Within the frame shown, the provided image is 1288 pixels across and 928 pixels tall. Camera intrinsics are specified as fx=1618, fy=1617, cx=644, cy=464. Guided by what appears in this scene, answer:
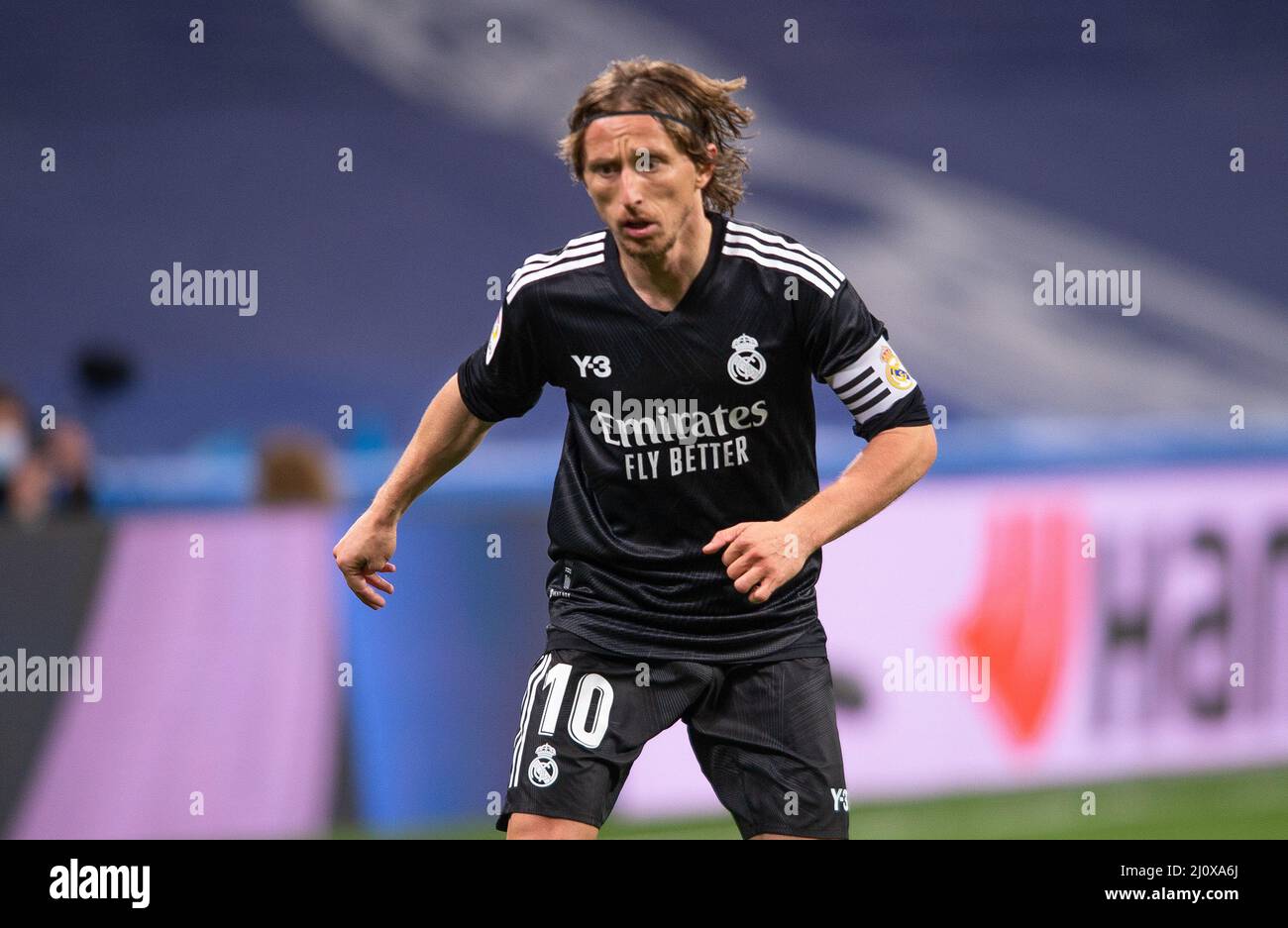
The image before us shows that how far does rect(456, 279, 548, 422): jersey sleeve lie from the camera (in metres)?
3.69

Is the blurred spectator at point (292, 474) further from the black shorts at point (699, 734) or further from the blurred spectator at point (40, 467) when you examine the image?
the black shorts at point (699, 734)

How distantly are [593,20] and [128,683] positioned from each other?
5.85 metres

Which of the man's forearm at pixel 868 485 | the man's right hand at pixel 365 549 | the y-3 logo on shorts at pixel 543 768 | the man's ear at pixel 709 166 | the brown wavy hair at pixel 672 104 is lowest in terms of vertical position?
the y-3 logo on shorts at pixel 543 768

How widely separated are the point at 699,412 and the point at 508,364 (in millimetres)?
474

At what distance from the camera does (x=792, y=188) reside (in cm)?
1057

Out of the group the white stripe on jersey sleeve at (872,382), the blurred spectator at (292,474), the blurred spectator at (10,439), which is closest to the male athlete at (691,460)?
the white stripe on jersey sleeve at (872,382)

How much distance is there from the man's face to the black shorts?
37.0 inches

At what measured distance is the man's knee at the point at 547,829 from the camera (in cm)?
344

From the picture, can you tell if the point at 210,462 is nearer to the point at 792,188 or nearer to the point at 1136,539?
the point at 792,188

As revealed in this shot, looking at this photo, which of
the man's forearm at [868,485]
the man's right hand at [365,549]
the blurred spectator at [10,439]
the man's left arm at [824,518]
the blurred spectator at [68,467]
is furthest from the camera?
the blurred spectator at [68,467]

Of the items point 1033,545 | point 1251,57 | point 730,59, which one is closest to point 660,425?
point 1033,545

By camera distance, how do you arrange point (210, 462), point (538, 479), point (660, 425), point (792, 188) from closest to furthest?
point (660, 425) < point (538, 479) < point (210, 462) < point (792, 188)

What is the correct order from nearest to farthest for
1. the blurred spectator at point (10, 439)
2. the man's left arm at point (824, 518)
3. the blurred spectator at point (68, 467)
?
the man's left arm at point (824, 518)
the blurred spectator at point (10, 439)
the blurred spectator at point (68, 467)

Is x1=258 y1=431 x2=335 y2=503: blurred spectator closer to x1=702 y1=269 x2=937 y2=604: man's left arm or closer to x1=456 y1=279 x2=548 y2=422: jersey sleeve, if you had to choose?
x1=456 y1=279 x2=548 y2=422: jersey sleeve
